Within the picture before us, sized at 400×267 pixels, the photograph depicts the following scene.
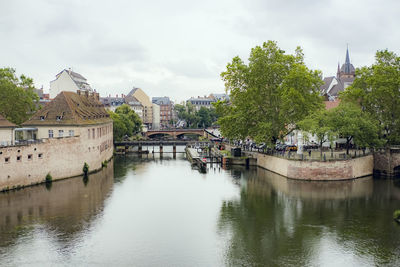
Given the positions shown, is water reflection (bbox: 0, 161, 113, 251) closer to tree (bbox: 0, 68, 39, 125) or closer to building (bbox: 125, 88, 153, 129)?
tree (bbox: 0, 68, 39, 125)

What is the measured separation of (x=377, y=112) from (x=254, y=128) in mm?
17287

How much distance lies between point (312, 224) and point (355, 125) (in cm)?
2306

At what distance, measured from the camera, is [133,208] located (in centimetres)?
4116

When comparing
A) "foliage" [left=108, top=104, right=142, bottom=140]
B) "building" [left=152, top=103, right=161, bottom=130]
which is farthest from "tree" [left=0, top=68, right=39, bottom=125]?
"building" [left=152, top=103, right=161, bottom=130]

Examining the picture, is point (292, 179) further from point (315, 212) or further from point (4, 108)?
point (4, 108)

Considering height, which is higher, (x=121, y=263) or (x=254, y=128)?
(x=254, y=128)

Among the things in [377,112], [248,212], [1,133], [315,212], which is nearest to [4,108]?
[1,133]

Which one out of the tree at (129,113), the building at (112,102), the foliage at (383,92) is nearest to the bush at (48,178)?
the foliage at (383,92)

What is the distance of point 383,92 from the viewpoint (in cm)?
5788

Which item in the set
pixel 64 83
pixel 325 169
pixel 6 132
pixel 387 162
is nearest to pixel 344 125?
pixel 325 169

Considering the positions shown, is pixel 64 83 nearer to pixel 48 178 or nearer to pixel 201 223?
pixel 48 178

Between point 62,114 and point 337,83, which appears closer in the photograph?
point 62,114

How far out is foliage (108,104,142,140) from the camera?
314 feet

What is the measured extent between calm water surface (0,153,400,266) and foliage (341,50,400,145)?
28.4 feet
